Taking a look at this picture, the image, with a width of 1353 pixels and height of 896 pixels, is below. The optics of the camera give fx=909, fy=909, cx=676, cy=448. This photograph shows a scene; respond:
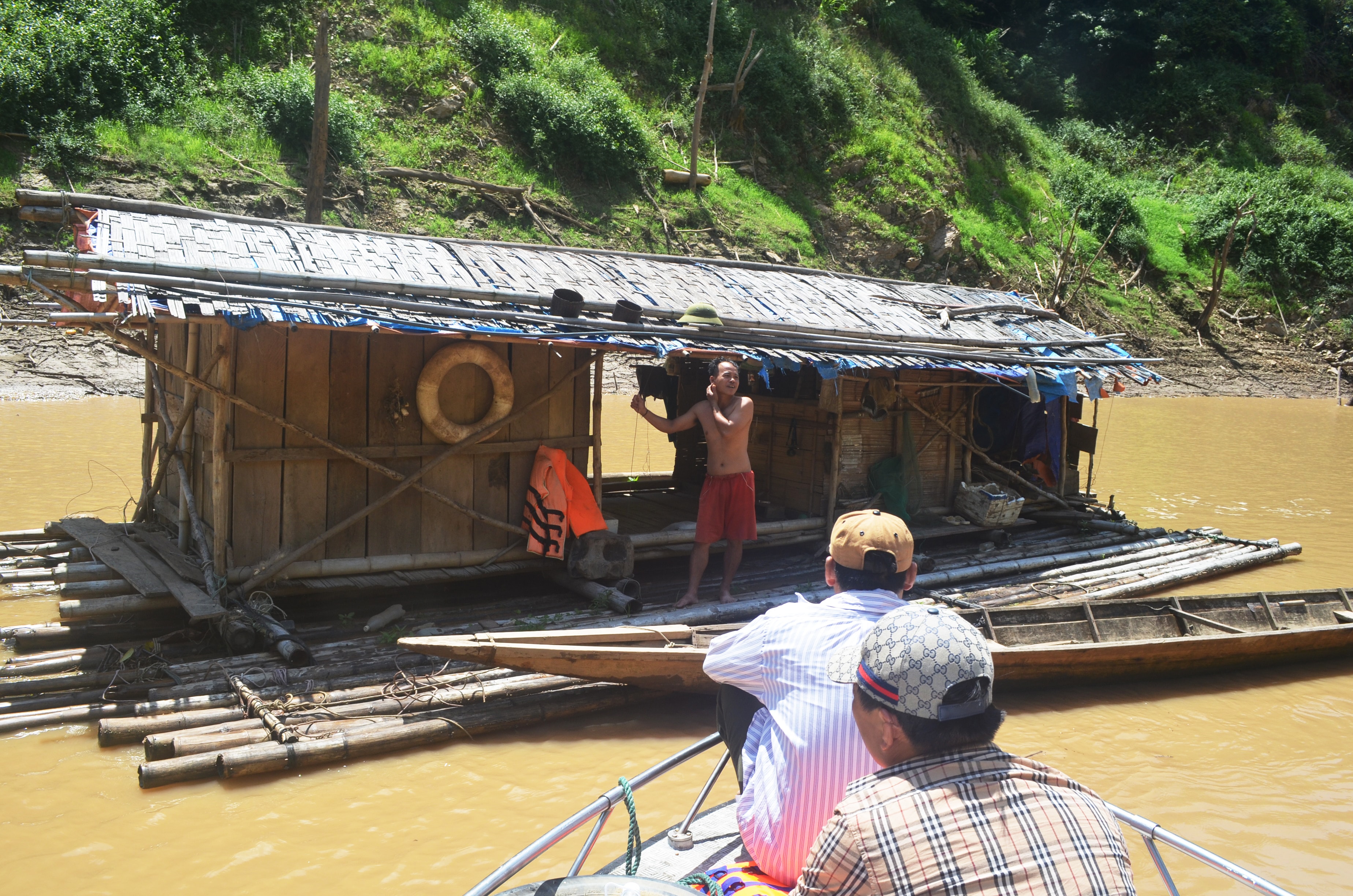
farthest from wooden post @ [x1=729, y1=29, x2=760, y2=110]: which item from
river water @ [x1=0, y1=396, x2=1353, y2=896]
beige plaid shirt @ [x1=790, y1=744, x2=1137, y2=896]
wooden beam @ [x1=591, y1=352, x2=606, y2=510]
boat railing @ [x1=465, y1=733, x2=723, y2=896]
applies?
beige plaid shirt @ [x1=790, y1=744, x2=1137, y2=896]

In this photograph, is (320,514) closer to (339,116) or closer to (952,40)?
(339,116)

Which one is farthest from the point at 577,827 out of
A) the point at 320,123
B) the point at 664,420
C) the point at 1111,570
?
the point at 320,123

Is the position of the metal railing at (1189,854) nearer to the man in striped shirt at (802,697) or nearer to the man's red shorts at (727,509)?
the man in striped shirt at (802,697)

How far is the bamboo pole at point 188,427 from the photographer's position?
6883mm

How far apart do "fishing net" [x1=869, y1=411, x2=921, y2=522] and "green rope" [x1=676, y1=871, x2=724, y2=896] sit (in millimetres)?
7203

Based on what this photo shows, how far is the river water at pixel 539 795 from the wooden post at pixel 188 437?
44.9 inches

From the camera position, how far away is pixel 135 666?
5.66 metres

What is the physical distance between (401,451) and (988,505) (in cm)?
646

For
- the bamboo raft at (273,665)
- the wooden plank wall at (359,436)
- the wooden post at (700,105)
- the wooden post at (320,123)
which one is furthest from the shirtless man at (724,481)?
the wooden post at (700,105)

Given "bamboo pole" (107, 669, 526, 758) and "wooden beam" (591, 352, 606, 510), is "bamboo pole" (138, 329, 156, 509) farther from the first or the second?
"wooden beam" (591, 352, 606, 510)

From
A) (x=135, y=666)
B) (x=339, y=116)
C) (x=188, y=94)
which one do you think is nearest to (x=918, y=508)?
(x=135, y=666)

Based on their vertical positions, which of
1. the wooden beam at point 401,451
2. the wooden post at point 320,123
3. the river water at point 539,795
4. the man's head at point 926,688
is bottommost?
the river water at point 539,795

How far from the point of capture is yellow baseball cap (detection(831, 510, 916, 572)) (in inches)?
117

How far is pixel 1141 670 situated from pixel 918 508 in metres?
3.45
